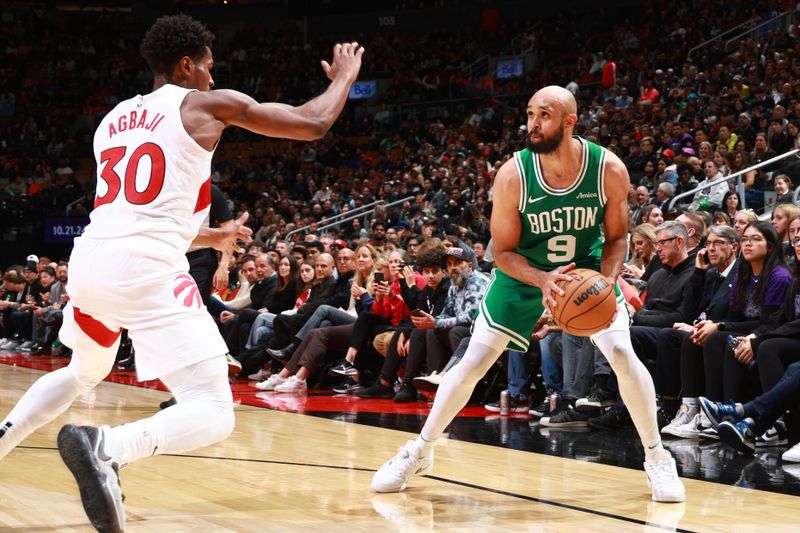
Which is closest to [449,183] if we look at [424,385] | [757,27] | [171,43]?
[757,27]

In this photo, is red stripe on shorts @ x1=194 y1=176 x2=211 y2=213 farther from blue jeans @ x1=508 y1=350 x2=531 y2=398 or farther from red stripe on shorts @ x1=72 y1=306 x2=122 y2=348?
blue jeans @ x1=508 y1=350 x2=531 y2=398

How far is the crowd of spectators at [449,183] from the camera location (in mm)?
6461

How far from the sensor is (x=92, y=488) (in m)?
2.69

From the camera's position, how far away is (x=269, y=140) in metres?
25.5

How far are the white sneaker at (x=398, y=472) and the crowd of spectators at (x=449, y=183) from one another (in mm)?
2423

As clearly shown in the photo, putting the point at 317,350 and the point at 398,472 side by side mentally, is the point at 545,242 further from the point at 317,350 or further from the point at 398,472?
the point at 317,350

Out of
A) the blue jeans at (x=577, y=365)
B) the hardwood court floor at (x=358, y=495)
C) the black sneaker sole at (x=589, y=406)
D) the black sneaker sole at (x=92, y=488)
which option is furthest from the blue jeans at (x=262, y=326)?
the black sneaker sole at (x=92, y=488)

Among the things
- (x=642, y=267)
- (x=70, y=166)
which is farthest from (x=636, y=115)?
(x=70, y=166)

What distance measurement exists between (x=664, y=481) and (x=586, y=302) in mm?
793

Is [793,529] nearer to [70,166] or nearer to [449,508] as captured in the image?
[449,508]

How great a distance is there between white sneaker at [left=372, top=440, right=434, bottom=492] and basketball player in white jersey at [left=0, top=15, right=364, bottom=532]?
1081 mm

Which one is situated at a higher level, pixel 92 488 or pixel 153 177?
pixel 153 177

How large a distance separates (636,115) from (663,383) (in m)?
10.4

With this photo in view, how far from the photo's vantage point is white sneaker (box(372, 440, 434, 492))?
3.99 meters
